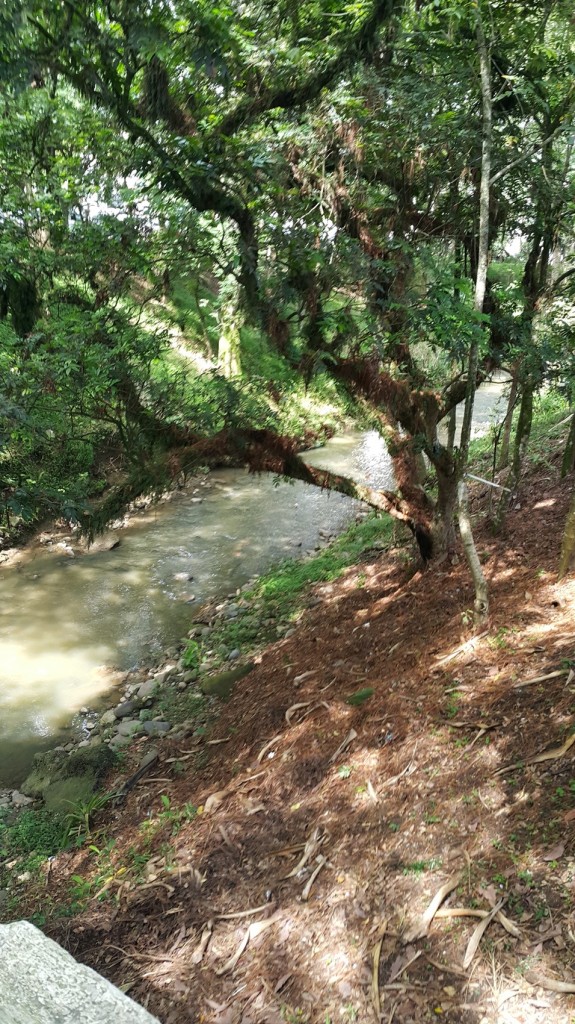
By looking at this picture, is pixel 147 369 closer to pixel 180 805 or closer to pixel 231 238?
pixel 231 238

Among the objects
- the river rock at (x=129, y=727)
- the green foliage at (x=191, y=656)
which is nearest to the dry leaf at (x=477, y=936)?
the river rock at (x=129, y=727)

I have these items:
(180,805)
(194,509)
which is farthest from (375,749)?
(194,509)

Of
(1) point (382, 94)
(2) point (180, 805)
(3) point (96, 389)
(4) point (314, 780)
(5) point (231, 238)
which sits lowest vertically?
(2) point (180, 805)

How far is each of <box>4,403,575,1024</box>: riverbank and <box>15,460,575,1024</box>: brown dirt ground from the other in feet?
0.03

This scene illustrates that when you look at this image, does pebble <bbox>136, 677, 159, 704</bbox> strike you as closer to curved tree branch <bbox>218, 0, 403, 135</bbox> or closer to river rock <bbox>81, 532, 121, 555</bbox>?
river rock <bbox>81, 532, 121, 555</bbox>

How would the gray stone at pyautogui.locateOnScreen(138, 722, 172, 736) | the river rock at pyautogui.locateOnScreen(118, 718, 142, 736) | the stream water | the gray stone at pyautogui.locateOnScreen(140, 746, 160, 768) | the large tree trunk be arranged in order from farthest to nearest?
1. the stream water
2. the river rock at pyautogui.locateOnScreen(118, 718, 142, 736)
3. the gray stone at pyautogui.locateOnScreen(138, 722, 172, 736)
4. the large tree trunk
5. the gray stone at pyautogui.locateOnScreen(140, 746, 160, 768)

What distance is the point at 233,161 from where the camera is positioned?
505cm

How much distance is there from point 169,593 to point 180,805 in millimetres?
5095

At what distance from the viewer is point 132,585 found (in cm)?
1023

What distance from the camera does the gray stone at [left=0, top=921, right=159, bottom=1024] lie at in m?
2.26

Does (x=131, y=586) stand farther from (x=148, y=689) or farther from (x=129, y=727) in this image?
(x=129, y=727)

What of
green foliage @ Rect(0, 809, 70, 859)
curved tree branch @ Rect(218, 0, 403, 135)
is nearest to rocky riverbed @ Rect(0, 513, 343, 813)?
green foliage @ Rect(0, 809, 70, 859)

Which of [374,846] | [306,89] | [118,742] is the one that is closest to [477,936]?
[374,846]

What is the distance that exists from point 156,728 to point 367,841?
12.1 feet
